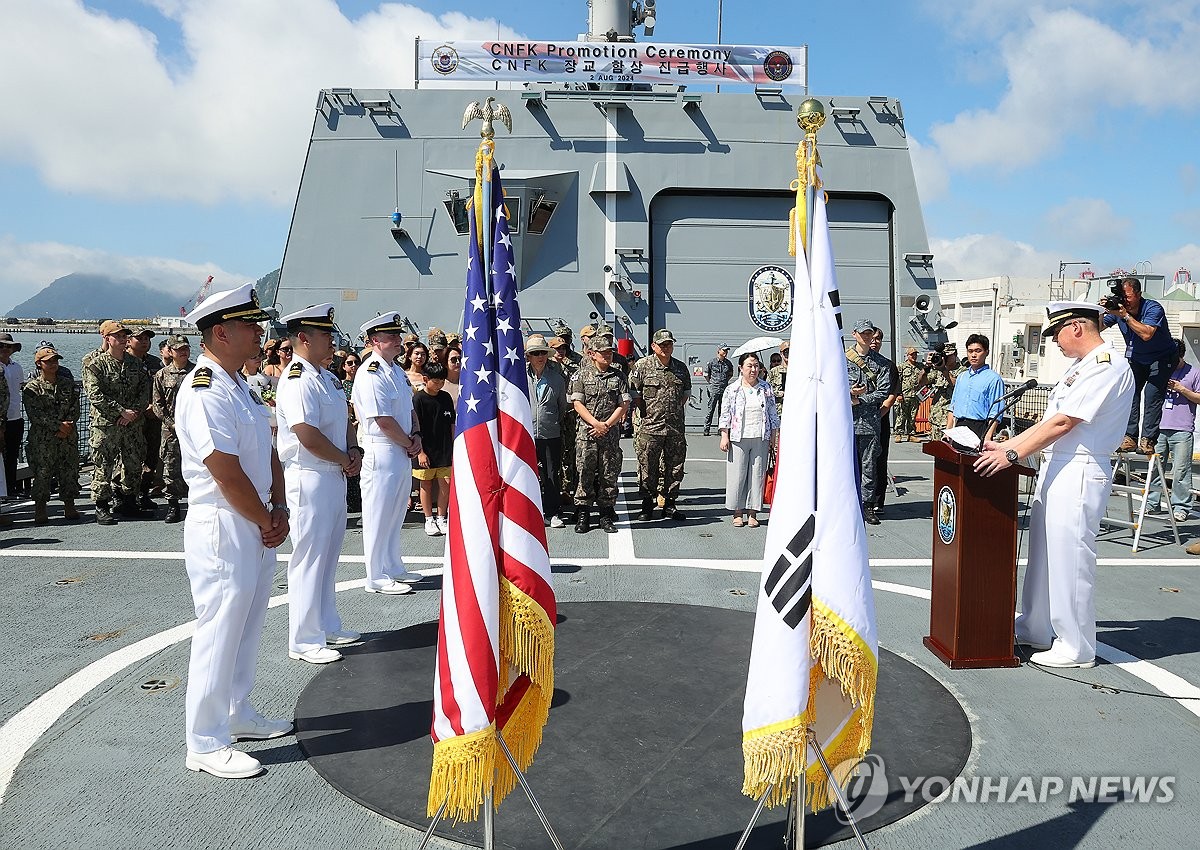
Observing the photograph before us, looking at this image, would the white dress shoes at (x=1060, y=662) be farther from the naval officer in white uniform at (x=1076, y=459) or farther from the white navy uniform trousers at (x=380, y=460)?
the white navy uniform trousers at (x=380, y=460)

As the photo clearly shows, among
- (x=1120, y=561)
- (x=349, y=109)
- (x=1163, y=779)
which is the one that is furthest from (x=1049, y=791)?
(x=349, y=109)

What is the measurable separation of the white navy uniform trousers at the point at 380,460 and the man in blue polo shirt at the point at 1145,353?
210 inches

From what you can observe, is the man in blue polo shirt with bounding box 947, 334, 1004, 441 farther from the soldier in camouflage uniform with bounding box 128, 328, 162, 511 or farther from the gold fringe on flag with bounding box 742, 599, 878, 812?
the soldier in camouflage uniform with bounding box 128, 328, 162, 511

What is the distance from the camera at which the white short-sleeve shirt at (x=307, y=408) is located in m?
4.21

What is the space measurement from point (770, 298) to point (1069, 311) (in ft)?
31.6

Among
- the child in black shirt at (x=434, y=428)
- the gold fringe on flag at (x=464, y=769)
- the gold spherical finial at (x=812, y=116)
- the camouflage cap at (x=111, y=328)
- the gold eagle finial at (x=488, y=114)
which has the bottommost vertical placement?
the gold fringe on flag at (x=464, y=769)

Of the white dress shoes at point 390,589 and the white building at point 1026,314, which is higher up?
the white building at point 1026,314

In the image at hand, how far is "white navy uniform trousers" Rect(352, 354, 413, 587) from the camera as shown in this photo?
5141 mm

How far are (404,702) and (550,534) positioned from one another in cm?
351

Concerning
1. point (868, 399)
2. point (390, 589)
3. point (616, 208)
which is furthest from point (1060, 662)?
point (616, 208)

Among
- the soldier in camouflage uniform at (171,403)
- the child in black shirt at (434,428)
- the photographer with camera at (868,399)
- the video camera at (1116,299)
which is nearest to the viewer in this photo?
the video camera at (1116,299)

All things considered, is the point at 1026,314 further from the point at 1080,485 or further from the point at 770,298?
the point at 1080,485

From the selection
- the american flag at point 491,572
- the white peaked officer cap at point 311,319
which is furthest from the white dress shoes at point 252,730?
the white peaked officer cap at point 311,319

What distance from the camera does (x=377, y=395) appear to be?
5.10 m
